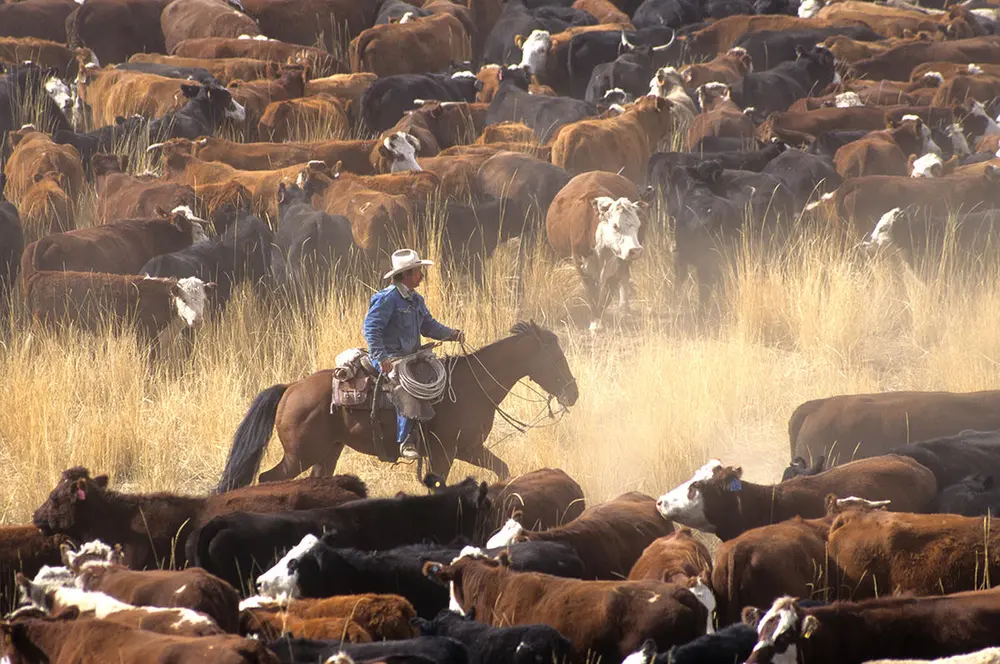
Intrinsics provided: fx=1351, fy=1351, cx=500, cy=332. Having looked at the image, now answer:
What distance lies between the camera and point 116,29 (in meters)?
23.1

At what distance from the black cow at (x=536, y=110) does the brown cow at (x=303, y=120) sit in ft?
7.06

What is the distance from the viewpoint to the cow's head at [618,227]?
472 inches

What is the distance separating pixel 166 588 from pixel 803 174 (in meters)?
10.0

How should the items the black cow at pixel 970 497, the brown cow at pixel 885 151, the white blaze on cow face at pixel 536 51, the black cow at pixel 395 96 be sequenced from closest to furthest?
the black cow at pixel 970 497
the brown cow at pixel 885 151
the black cow at pixel 395 96
the white blaze on cow face at pixel 536 51

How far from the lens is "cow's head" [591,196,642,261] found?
39.3 ft

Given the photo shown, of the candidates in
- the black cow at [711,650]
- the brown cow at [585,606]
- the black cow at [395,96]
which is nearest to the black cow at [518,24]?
the black cow at [395,96]

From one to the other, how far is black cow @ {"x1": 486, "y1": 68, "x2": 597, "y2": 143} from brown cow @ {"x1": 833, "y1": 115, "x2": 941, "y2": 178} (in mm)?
→ 3822

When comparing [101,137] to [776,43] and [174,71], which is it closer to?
[174,71]

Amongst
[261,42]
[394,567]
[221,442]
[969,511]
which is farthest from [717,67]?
[394,567]

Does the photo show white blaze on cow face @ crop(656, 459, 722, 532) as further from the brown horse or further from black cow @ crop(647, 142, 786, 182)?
black cow @ crop(647, 142, 786, 182)

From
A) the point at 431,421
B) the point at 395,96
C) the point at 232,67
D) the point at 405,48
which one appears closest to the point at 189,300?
the point at 431,421

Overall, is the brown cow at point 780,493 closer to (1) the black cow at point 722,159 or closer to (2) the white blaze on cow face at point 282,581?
(2) the white blaze on cow face at point 282,581

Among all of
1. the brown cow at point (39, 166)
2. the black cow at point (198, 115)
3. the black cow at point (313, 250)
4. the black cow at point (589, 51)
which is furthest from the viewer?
the black cow at point (589, 51)

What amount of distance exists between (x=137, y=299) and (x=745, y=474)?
16.9 feet
